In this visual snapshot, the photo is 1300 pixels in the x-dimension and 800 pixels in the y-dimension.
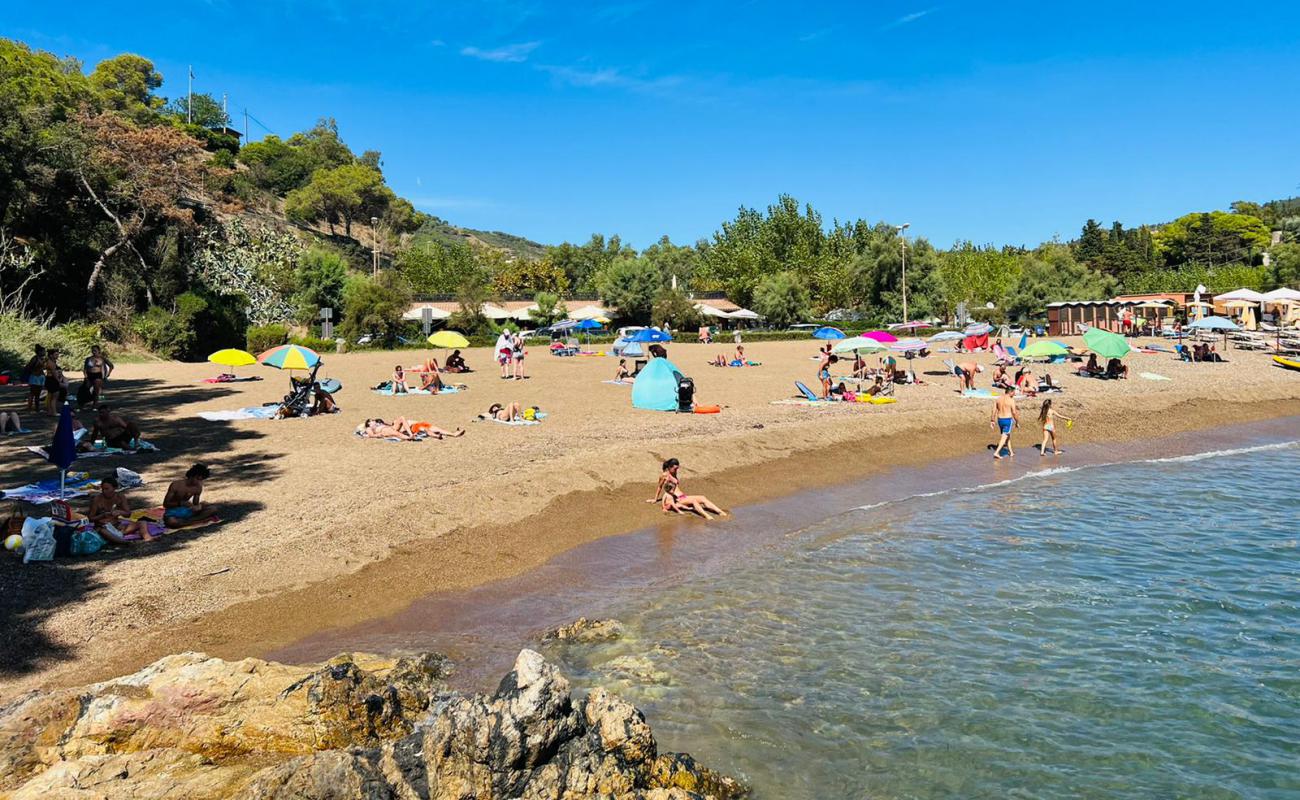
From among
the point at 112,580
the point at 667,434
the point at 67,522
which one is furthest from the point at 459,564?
the point at 667,434

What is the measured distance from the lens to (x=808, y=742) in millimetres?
6910

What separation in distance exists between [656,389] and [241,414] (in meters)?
9.74

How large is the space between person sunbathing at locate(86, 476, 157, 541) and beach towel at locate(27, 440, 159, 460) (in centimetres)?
426

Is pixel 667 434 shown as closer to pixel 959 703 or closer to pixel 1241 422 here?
pixel 959 703

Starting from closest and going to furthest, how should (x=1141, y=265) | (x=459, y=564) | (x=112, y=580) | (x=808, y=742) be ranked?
(x=808, y=742), (x=112, y=580), (x=459, y=564), (x=1141, y=265)

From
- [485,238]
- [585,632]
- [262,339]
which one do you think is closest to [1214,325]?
Result: [585,632]

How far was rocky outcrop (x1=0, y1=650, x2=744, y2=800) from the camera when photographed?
504cm

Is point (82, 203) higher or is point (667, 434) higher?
point (82, 203)

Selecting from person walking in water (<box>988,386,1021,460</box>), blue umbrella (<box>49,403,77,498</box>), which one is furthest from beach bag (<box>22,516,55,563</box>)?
person walking in water (<box>988,386,1021,460</box>)

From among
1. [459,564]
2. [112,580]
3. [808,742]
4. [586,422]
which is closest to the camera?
[808,742]

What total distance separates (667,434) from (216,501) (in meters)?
8.97

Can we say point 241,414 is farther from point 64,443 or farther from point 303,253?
point 303,253

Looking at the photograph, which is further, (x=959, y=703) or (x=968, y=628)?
(x=968, y=628)

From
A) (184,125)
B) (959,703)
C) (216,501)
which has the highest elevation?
(184,125)
